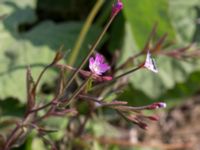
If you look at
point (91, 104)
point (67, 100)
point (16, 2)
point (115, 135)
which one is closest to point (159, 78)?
point (115, 135)

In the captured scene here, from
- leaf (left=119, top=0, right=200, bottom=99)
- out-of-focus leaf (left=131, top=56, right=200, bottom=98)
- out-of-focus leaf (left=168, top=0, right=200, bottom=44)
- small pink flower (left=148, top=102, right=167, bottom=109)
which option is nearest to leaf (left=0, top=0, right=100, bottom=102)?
leaf (left=119, top=0, right=200, bottom=99)

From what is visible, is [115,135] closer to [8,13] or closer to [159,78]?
[159,78]

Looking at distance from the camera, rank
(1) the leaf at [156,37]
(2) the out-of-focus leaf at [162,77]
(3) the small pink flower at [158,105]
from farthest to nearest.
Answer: (2) the out-of-focus leaf at [162,77], (1) the leaf at [156,37], (3) the small pink flower at [158,105]

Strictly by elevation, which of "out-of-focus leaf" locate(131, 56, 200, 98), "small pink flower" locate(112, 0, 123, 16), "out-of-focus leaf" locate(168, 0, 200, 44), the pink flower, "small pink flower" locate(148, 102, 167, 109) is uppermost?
"small pink flower" locate(112, 0, 123, 16)

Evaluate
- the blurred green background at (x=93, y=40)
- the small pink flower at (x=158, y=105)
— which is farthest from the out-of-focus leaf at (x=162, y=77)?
the small pink flower at (x=158, y=105)

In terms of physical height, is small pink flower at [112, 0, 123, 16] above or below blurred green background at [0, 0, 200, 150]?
above

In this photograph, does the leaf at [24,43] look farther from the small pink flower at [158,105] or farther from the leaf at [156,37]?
the small pink flower at [158,105]

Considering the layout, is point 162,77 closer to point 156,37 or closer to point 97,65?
point 156,37

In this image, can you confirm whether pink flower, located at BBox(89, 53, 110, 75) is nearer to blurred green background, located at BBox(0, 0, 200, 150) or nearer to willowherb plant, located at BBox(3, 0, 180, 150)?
willowherb plant, located at BBox(3, 0, 180, 150)
